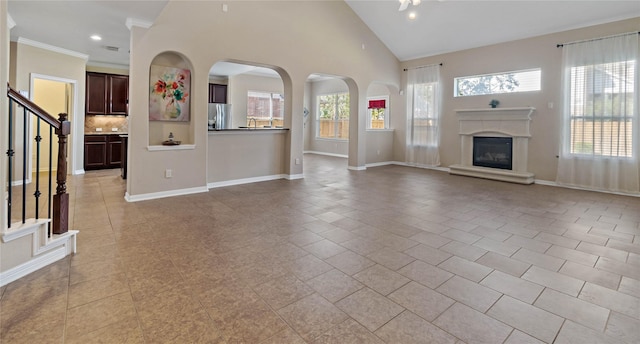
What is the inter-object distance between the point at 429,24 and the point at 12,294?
26.9 ft

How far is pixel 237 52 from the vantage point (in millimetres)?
5836

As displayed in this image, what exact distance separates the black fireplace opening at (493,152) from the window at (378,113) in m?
3.06

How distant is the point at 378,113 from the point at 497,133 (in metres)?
4.25

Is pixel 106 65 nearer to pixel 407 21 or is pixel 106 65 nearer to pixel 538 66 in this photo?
pixel 407 21

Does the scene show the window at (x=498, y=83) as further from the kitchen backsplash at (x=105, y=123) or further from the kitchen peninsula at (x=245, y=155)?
the kitchen backsplash at (x=105, y=123)

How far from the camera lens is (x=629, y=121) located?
576cm

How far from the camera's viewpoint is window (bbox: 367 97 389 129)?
1060cm

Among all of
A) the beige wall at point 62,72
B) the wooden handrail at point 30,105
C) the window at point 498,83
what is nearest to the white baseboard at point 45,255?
the wooden handrail at point 30,105

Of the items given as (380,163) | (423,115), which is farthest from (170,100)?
(423,115)

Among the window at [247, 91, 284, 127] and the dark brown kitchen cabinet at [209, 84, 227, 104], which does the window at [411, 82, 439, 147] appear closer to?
the window at [247, 91, 284, 127]

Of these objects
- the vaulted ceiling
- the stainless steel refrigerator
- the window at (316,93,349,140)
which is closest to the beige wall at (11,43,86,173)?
the vaulted ceiling

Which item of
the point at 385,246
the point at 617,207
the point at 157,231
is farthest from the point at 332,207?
the point at 617,207

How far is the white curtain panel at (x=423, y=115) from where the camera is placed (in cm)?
867

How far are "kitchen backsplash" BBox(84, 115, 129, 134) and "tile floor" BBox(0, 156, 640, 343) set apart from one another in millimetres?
4633
